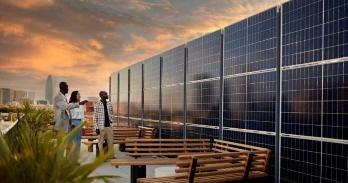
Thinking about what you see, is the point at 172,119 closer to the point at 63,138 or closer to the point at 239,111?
the point at 239,111

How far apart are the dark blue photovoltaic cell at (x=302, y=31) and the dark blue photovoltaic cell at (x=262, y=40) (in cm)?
30

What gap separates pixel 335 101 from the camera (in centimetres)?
677

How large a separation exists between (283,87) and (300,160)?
127cm

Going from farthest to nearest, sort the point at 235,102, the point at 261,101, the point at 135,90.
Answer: the point at 135,90
the point at 235,102
the point at 261,101

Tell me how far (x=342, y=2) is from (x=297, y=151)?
8.00ft

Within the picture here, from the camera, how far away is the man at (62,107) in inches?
433

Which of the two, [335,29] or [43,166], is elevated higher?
[335,29]

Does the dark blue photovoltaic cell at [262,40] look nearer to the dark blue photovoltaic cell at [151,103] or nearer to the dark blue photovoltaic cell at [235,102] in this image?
the dark blue photovoltaic cell at [235,102]

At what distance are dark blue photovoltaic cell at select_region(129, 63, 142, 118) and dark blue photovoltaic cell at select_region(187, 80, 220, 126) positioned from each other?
20.1 feet

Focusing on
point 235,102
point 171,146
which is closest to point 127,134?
point 171,146

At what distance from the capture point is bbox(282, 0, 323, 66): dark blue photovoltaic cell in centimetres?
724

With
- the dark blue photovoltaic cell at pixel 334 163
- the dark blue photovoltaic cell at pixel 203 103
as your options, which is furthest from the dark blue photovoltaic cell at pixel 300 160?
the dark blue photovoltaic cell at pixel 203 103

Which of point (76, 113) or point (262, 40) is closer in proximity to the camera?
point (262, 40)

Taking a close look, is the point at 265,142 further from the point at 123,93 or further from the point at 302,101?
the point at 123,93
